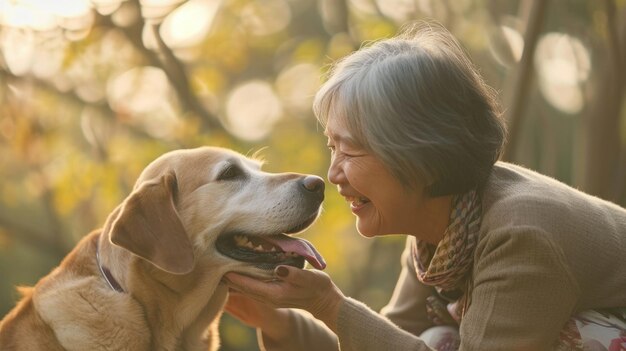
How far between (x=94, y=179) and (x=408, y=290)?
4284 mm

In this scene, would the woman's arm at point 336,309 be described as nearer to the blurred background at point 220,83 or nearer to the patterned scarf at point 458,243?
the patterned scarf at point 458,243

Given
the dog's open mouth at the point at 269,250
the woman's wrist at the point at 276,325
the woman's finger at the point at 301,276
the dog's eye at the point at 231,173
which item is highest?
the dog's eye at the point at 231,173

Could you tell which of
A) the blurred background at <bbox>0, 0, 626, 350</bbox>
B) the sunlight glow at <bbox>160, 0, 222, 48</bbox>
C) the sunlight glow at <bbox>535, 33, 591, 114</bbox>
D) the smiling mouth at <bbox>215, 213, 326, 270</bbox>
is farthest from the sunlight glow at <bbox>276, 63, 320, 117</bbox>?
the smiling mouth at <bbox>215, 213, 326, 270</bbox>

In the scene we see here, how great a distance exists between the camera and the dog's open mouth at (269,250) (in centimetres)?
339

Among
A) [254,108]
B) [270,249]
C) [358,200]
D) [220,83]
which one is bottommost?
[254,108]

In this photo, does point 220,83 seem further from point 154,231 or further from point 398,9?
point 154,231

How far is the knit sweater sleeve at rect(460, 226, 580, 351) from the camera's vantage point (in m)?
2.96

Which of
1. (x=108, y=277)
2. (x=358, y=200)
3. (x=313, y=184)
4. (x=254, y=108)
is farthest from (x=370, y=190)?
(x=254, y=108)

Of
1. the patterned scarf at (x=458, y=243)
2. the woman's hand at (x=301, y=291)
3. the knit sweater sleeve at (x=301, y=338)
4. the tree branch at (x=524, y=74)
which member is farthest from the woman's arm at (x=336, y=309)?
the tree branch at (x=524, y=74)

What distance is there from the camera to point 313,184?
3590 mm

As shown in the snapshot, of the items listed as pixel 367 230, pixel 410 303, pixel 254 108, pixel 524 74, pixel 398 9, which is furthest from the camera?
pixel 254 108

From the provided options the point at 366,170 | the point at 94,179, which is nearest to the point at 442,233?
the point at 366,170

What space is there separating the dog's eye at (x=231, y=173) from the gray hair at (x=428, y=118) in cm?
64

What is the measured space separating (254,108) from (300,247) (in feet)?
23.0
